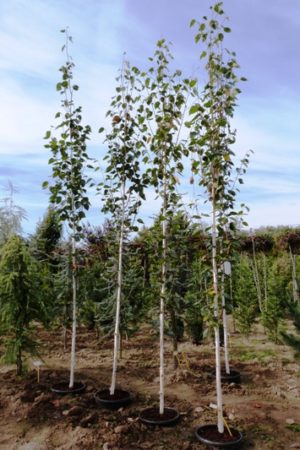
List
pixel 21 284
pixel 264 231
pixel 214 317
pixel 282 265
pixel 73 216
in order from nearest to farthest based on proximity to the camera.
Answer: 1. pixel 214 317
2. pixel 73 216
3. pixel 21 284
4. pixel 282 265
5. pixel 264 231

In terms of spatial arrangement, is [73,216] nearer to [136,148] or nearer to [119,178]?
[119,178]

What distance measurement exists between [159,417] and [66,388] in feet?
5.13

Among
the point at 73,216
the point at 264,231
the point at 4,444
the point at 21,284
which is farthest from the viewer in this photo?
the point at 264,231

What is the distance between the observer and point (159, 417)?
409 centimetres

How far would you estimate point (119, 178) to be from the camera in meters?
5.10

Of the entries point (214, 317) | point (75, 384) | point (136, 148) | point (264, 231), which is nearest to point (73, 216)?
point (136, 148)

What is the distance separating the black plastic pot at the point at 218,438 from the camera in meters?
3.45

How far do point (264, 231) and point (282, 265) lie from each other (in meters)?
3.80

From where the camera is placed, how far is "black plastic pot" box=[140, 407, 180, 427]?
3.97m

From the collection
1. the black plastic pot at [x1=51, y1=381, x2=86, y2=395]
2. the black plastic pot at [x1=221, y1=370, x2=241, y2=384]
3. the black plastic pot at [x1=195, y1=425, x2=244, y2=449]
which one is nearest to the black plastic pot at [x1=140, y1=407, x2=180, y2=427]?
the black plastic pot at [x1=195, y1=425, x2=244, y2=449]

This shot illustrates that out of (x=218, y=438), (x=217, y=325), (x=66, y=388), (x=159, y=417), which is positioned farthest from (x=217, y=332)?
(x=66, y=388)

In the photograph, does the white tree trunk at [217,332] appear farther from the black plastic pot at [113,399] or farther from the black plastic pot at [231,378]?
the black plastic pot at [231,378]

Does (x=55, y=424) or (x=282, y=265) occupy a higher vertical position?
(x=282, y=265)

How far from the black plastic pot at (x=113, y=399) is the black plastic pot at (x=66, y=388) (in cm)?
31
